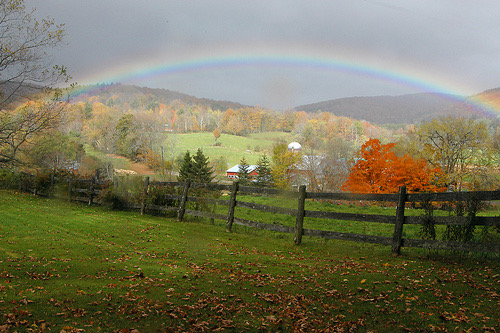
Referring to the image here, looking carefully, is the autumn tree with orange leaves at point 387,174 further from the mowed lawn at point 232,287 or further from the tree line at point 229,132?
the mowed lawn at point 232,287

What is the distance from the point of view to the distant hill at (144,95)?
84.9 m

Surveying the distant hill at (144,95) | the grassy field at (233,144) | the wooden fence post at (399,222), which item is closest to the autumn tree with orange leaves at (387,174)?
the wooden fence post at (399,222)

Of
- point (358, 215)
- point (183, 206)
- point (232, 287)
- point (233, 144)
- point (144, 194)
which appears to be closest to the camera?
point (232, 287)

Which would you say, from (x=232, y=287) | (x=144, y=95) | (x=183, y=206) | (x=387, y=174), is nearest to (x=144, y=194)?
(x=183, y=206)

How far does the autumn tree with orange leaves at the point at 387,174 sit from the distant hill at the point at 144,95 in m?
64.9

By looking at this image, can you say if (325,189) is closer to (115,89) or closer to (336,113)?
(336,113)

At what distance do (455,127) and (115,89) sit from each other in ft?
266

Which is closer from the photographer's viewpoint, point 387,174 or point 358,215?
point 358,215

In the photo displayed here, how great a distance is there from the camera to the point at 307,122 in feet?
310

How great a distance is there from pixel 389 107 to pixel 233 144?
42.9 metres

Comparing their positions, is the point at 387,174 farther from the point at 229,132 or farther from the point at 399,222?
the point at 229,132

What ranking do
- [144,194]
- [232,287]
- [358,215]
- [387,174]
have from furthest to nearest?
1. [387,174]
2. [144,194]
3. [358,215]
4. [232,287]

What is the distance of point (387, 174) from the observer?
26094 millimetres

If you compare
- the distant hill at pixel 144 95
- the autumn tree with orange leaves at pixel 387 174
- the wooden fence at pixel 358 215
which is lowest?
the wooden fence at pixel 358 215
